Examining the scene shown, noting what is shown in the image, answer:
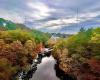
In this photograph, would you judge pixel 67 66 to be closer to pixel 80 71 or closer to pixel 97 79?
pixel 80 71

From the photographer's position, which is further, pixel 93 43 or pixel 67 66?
pixel 67 66

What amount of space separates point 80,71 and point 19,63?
2104 cm

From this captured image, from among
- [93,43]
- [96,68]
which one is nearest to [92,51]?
[93,43]

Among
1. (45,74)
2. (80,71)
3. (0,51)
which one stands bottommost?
(45,74)

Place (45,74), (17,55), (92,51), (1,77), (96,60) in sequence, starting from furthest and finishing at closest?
(45,74) → (17,55) → (92,51) → (96,60) → (1,77)

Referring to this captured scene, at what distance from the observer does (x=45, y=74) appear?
98.6 metres

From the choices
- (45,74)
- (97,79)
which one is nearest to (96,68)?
(97,79)

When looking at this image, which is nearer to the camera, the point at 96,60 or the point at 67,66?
the point at 96,60

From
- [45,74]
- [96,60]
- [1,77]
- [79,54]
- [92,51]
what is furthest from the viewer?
[45,74]

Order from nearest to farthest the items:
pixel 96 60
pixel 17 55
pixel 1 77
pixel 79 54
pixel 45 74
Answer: pixel 1 77 → pixel 96 60 → pixel 79 54 → pixel 17 55 → pixel 45 74

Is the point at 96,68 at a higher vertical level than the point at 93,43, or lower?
lower

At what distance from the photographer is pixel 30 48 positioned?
10225 centimetres

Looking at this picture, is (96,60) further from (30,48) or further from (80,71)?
(30,48)

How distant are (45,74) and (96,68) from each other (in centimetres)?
4686
